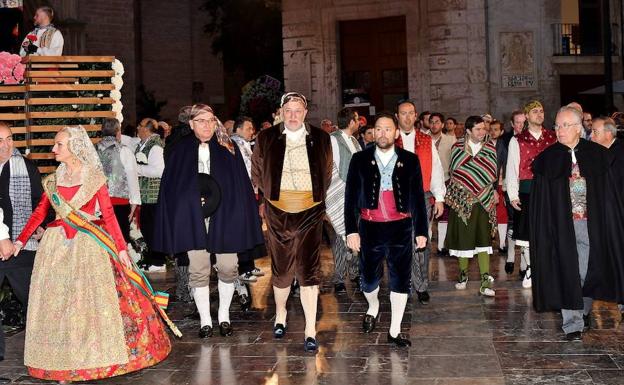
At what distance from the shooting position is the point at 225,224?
317 inches

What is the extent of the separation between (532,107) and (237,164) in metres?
3.58

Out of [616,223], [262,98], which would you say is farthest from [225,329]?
[262,98]

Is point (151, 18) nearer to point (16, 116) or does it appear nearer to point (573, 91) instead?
point (573, 91)

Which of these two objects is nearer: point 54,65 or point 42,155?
point 42,155

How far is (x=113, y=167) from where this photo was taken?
35.1 ft

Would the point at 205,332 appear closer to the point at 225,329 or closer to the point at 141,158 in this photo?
the point at 225,329

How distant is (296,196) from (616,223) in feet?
8.77

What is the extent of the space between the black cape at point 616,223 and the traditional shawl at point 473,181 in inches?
81.2

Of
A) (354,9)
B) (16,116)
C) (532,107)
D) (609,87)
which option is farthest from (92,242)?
(354,9)

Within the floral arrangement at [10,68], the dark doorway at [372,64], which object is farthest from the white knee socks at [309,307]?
the dark doorway at [372,64]

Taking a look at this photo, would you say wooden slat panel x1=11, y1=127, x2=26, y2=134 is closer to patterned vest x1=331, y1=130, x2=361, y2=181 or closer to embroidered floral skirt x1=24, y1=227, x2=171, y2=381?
embroidered floral skirt x1=24, y1=227, x2=171, y2=381

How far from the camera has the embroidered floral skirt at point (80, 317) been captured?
6684 millimetres

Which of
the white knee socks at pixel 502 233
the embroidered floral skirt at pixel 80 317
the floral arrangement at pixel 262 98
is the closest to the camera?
the embroidered floral skirt at pixel 80 317

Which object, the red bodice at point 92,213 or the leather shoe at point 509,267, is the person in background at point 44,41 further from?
the leather shoe at point 509,267
